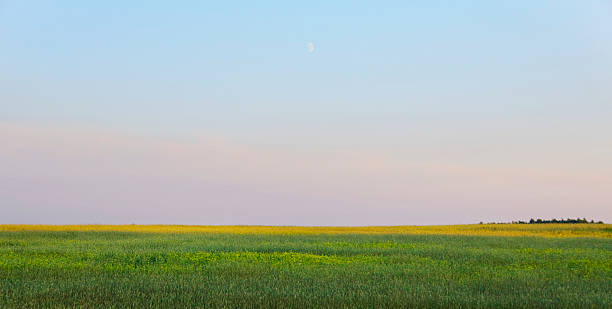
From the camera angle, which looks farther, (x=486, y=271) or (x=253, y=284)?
(x=486, y=271)

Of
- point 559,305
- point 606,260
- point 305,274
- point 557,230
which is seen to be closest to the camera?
point 559,305

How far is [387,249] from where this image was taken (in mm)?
26953

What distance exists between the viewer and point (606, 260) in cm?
2283

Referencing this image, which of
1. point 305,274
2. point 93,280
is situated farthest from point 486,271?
point 93,280

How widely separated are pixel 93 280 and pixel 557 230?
144 ft

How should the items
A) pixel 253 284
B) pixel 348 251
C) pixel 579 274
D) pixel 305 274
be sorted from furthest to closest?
pixel 348 251, pixel 579 274, pixel 305 274, pixel 253 284

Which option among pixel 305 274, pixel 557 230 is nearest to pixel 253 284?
pixel 305 274

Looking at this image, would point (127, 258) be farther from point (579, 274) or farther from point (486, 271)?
point (579, 274)

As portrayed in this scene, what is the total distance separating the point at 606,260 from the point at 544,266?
150 inches

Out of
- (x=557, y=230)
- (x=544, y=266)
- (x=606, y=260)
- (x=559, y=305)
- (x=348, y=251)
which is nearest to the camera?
(x=559, y=305)

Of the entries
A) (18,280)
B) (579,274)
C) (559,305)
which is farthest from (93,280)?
(579,274)

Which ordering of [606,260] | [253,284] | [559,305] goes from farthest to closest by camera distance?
[606,260] < [253,284] < [559,305]

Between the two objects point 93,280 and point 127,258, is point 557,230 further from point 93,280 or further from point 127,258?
point 93,280

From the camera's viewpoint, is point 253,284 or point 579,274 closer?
point 253,284
